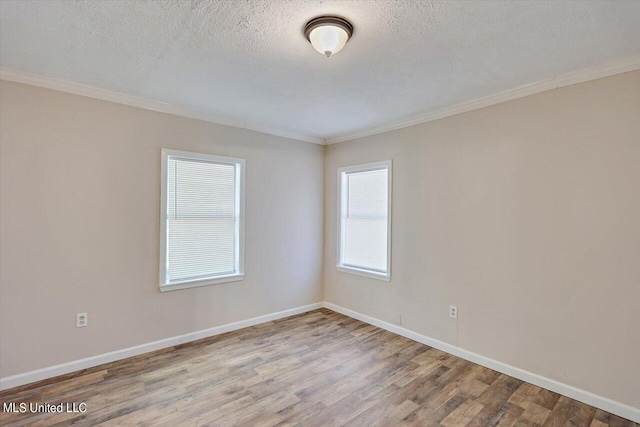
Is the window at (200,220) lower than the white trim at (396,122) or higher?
lower

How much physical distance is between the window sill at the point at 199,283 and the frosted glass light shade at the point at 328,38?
2769 mm

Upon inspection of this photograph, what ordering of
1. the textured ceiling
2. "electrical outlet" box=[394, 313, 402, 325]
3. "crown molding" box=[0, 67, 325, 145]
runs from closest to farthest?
1. the textured ceiling
2. "crown molding" box=[0, 67, 325, 145]
3. "electrical outlet" box=[394, 313, 402, 325]

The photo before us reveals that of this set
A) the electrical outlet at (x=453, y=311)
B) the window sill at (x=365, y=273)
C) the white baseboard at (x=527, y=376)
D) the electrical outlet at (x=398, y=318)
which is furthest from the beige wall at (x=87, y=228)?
the electrical outlet at (x=453, y=311)

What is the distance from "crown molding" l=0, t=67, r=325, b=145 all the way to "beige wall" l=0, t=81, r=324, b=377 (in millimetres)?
54

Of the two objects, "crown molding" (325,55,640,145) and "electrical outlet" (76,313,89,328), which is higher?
"crown molding" (325,55,640,145)

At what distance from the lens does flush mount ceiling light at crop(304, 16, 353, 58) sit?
182cm

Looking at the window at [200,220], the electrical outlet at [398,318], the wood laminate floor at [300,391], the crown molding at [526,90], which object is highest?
the crown molding at [526,90]

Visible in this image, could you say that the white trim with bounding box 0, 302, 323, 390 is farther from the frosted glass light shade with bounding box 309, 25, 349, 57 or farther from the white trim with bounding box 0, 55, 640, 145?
the frosted glass light shade with bounding box 309, 25, 349, 57

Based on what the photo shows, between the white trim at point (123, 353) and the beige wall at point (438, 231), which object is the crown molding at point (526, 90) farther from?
the white trim at point (123, 353)

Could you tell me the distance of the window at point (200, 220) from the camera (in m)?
3.40

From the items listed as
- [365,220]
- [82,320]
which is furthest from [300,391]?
[365,220]

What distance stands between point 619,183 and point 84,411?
4215mm

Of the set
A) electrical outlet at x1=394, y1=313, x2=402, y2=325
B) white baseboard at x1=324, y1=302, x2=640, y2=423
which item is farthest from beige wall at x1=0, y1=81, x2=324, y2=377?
white baseboard at x1=324, y1=302, x2=640, y2=423

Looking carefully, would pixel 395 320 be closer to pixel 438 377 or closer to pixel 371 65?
pixel 438 377
